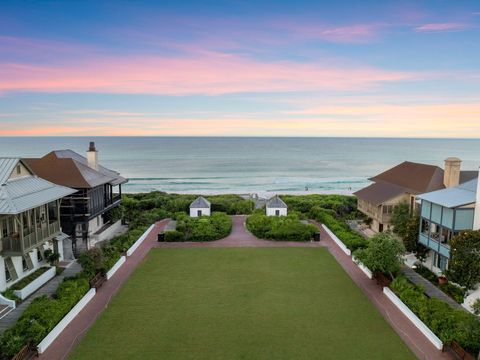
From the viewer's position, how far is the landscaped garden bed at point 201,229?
28.9 meters

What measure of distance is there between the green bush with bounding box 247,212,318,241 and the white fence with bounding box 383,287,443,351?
34.7ft

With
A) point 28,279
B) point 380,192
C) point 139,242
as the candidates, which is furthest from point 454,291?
point 28,279

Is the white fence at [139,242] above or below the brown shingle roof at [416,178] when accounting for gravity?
below

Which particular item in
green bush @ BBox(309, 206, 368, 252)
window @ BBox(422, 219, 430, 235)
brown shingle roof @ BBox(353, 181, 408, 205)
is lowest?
green bush @ BBox(309, 206, 368, 252)

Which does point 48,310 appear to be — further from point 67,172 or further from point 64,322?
point 67,172

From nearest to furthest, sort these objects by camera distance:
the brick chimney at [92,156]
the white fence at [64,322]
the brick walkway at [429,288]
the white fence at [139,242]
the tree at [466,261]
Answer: the white fence at [64,322] → the tree at [466,261] → the brick walkway at [429,288] → the white fence at [139,242] → the brick chimney at [92,156]

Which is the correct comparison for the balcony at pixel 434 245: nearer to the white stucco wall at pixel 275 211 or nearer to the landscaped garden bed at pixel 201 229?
the landscaped garden bed at pixel 201 229

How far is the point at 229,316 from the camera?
16.3 m

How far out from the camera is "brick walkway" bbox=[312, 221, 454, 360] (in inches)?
531

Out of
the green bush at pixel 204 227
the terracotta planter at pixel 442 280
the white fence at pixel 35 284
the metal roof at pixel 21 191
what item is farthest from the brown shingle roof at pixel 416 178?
the white fence at pixel 35 284

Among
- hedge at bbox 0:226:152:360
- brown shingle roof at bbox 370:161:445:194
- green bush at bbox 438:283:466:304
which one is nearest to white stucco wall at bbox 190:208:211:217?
hedge at bbox 0:226:152:360

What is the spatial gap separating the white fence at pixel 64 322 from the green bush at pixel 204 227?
37.6ft

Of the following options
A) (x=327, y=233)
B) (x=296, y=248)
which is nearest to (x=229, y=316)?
(x=296, y=248)

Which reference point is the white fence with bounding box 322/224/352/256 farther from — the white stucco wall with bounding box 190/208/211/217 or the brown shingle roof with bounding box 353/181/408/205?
the white stucco wall with bounding box 190/208/211/217
